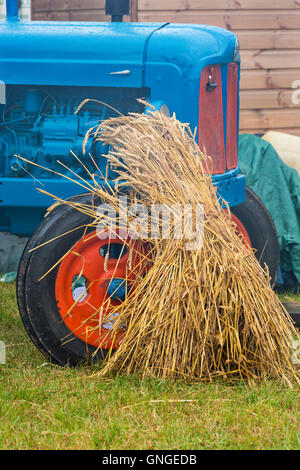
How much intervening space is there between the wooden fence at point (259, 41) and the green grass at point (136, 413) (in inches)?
154

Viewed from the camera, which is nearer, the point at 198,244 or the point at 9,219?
the point at 198,244

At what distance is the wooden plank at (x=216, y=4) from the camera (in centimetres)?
615

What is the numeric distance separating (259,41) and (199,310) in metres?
4.11

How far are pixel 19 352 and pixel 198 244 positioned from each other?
45.7 inches

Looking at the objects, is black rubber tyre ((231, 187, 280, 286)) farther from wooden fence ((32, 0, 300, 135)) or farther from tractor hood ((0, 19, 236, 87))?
wooden fence ((32, 0, 300, 135))

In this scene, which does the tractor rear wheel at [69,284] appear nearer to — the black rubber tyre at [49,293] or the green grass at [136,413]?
the black rubber tyre at [49,293]

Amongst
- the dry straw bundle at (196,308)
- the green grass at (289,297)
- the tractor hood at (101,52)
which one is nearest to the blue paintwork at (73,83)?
the tractor hood at (101,52)

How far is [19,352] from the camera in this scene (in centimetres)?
341

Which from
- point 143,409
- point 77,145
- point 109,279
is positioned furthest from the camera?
point 77,145

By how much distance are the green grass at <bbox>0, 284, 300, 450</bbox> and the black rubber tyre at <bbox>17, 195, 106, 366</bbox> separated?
9 cm

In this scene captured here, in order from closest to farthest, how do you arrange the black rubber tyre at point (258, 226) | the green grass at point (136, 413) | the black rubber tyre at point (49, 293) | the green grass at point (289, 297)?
1. the green grass at point (136, 413)
2. the black rubber tyre at point (49, 293)
3. the black rubber tyre at point (258, 226)
4. the green grass at point (289, 297)
